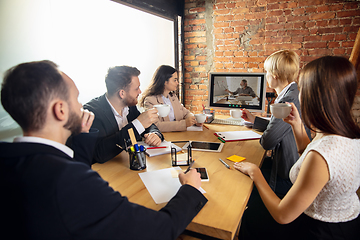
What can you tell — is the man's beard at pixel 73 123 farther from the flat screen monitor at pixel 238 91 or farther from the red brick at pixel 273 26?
the red brick at pixel 273 26

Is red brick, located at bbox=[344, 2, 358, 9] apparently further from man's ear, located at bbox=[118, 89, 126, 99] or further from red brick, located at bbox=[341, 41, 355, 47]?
man's ear, located at bbox=[118, 89, 126, 99]

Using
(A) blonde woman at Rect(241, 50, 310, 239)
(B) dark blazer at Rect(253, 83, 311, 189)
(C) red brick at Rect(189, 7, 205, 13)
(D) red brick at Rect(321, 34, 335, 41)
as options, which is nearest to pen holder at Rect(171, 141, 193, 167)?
(A) blonde woman at Rect(241, 50, 310, 239)

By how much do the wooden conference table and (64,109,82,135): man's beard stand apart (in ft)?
1.30

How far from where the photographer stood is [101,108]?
1.68 metres

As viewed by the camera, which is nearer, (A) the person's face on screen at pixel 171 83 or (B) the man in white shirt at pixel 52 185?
(B) the man in white shirt at pixel 52 185

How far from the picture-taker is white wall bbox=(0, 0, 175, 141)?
1502 millimetres

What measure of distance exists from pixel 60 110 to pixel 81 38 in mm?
1603

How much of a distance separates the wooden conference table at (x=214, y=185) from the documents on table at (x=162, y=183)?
1.1 inches

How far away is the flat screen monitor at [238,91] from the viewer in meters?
2.34

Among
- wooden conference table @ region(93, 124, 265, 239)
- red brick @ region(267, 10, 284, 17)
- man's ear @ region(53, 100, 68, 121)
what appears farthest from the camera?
red brick @ region(267, 10, 284, 17)

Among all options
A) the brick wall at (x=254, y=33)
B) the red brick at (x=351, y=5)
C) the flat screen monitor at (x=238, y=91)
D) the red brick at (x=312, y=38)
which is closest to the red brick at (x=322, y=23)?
the brick wall at (x=254, y=33)

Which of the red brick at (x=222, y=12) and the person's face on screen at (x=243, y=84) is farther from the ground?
the red brick at (x=222, y=12)

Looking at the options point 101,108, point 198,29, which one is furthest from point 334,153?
point 198,29

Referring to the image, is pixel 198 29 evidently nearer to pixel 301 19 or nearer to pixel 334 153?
pixel 301 19
